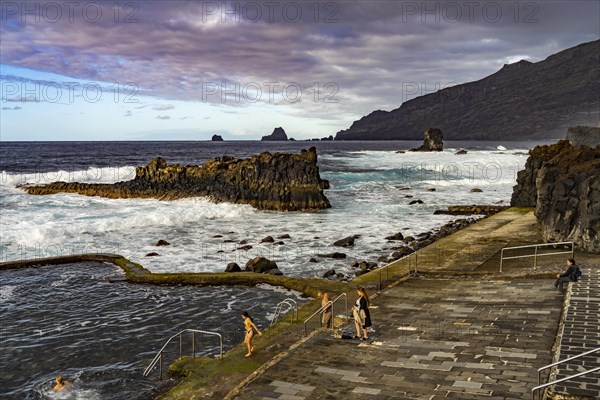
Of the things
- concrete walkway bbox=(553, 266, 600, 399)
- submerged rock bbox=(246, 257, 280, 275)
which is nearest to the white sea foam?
submerged rock bbox=(246, 257, 280, 275)

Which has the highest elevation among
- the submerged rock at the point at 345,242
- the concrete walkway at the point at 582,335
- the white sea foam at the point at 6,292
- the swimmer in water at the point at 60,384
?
the concrete walkway at the point at 582,335

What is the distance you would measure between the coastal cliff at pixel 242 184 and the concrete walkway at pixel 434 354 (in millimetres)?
33823

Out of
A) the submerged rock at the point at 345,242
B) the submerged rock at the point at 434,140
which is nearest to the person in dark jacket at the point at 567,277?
the submerged rock at the point at 345,242

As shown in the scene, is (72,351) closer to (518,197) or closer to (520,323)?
(520,323)

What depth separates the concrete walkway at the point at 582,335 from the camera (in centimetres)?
1011

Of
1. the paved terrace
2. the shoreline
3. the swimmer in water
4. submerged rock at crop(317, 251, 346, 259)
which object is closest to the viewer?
the paved terrace

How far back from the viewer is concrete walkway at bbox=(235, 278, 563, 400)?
36.2 feet

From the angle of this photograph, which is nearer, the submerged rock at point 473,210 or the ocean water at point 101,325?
the ocean water at point 101,325

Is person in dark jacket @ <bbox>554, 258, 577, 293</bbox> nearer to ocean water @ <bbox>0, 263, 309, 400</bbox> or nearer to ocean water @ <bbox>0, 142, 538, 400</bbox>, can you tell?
ocean water @ <bbox>0, 263, 309, 400</bbox>

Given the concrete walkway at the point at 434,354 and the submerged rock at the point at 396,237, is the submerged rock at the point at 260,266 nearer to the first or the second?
the concrete walkway at the point at 434,354

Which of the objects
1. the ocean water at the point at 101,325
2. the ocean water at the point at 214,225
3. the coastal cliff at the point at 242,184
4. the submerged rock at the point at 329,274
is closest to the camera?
the ocean water at the point at 101,325

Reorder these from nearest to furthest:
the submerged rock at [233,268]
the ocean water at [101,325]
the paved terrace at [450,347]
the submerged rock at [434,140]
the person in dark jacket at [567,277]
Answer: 1. the paved terrace at [450,347]
2. the ocean water at [101,325]
3. the person in dark jacket at [567,277]
4. the submerged rock at [233,268]
5. the submerged rock at [434,140]

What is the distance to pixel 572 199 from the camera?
25.1m

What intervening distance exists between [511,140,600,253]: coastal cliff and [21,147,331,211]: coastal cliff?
26298 mm
